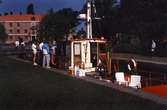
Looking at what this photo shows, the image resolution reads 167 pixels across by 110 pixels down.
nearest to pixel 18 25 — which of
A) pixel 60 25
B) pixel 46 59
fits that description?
pixel 60 25

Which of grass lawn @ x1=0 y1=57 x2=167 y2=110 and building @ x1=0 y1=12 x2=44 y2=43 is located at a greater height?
building @ x1=0 y1=12 x2=44 y2=43

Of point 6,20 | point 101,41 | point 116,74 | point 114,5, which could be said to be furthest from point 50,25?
point 114,5

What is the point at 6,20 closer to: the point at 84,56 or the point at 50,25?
the point at 50,25

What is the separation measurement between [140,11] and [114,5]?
641 centimetres

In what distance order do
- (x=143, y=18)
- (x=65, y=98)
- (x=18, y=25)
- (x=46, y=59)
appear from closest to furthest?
1. (x=65, y=98)
2. (x=46, y=59)
3. (x=18, y=25)
4. (x=143, y=18)

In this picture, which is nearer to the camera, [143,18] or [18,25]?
[18,25]

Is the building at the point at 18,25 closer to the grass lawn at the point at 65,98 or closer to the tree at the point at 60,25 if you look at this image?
the tree at the point at 60,25

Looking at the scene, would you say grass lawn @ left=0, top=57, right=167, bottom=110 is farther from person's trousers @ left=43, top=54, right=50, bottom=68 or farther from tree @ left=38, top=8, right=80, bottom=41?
tree @ left=38, top=8, right=80, bottom=41

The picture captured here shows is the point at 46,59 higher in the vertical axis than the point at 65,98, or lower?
higher

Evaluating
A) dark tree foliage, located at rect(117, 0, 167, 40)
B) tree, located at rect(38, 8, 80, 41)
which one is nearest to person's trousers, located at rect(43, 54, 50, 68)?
tree, located at rect(38, 8, 80, 41)

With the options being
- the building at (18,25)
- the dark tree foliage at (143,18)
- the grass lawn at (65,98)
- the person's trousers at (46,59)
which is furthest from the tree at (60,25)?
the grass lawn at (65,98)

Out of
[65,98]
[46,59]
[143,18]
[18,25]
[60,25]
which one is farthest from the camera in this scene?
[143,18]

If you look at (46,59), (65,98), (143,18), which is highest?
(143,18)

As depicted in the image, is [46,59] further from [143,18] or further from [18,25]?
[143,18]
